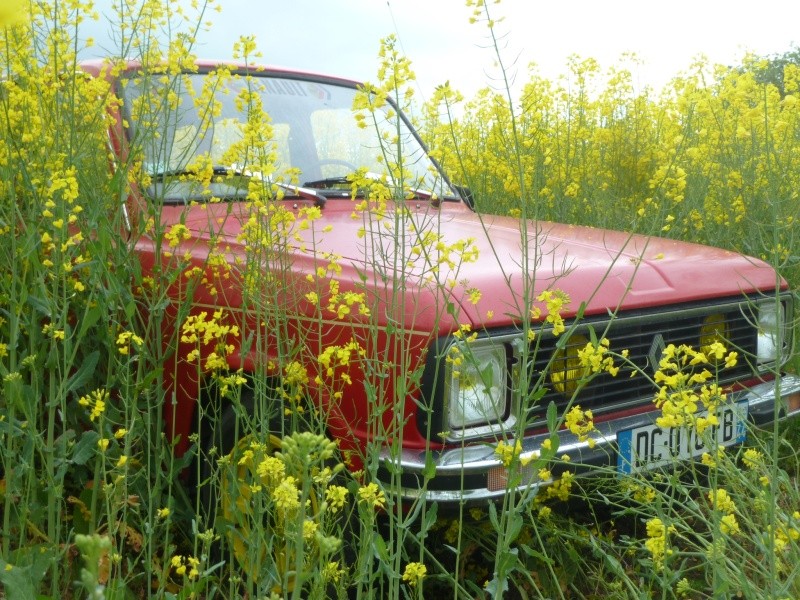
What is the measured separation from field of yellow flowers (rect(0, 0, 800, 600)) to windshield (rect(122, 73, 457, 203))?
0.51 feet

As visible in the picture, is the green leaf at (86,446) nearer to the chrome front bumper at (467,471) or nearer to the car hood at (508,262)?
the car hood at (508,262)

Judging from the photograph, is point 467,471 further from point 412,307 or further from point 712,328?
point 712,328

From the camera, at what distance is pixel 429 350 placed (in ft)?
8.01

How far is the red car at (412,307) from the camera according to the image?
2.28m

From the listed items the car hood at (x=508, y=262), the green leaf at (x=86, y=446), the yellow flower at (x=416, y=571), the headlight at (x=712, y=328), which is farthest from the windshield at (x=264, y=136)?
the yellow flower at (x=416, y=571)

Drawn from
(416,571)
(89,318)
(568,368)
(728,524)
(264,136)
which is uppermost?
(264,136)

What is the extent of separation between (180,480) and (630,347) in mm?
1473

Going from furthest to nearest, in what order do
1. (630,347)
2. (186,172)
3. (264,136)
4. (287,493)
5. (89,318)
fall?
(186,172), (630,347), (264,136), (89,318), (287,493)

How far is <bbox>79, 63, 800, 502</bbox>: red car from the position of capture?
2.28 meters

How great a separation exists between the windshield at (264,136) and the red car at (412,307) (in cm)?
2

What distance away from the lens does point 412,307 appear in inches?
95.8

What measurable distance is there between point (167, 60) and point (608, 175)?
314 centimetres

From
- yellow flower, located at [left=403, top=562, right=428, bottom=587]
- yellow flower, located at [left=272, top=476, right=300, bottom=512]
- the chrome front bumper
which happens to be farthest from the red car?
yellow flower, located at [left=272, top=476, right=300, bottom=512]

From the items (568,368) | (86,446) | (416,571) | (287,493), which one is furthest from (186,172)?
(287,493)
